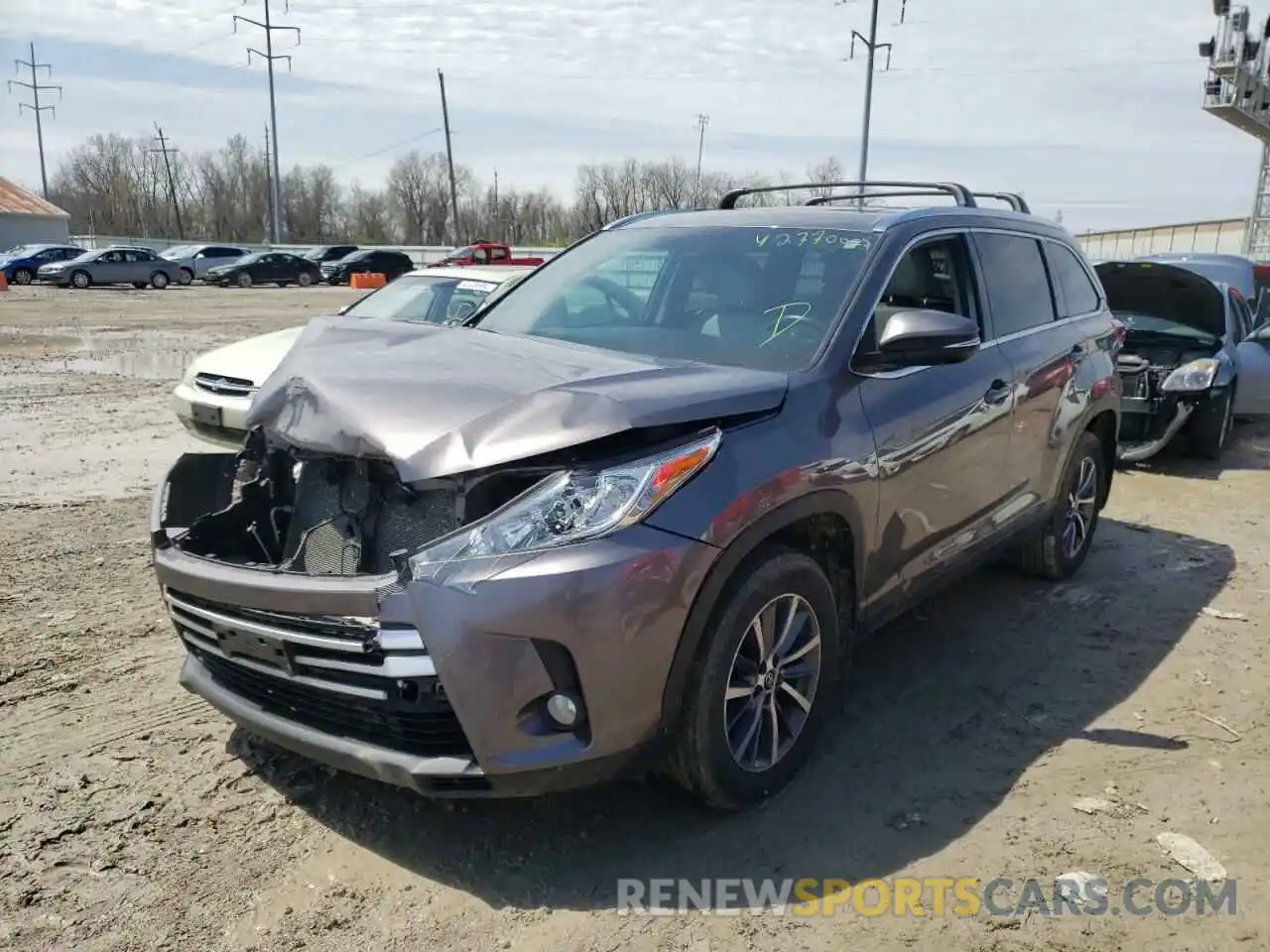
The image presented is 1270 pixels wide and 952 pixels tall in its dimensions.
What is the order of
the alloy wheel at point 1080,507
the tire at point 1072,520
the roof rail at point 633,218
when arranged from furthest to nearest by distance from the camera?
the alloy wheel at point 1080,507, the tire at point 1072,520, the roof rail at point 633,218

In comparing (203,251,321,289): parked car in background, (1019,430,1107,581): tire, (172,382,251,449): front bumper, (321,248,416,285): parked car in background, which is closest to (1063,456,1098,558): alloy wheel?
(1019,430,1107,581): tire

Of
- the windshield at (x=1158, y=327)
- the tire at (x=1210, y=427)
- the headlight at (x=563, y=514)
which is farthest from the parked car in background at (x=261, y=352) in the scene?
the tire at (x=1210, y=427)

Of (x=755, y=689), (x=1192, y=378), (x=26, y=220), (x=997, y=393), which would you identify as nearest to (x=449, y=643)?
(x=755, y=689)

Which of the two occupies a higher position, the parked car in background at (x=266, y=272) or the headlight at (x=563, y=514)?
the headlight at (x=563, y=514)

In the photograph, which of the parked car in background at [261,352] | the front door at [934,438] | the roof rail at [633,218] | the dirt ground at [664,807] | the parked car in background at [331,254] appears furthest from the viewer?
the parked car in background at [331,254]

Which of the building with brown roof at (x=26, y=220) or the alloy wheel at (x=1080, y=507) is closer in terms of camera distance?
the alloy wheel at (x=1080, y=507)

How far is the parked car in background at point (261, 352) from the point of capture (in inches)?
288

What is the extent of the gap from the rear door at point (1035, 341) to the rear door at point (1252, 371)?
4765 mm

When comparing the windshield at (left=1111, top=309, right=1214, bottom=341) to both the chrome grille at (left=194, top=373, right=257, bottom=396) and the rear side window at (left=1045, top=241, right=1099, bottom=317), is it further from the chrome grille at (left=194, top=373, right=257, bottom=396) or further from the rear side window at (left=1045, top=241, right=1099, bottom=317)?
the chrome grille at (left=194, top=373, right=257, bottom=396)

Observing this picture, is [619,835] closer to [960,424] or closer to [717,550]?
[717,550]

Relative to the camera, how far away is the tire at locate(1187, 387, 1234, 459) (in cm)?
841

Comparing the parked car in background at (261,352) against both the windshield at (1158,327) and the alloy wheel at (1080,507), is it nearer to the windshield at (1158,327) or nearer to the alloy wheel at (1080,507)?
the alloy wheel at (1080,507)

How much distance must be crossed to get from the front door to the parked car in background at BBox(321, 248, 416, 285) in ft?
135

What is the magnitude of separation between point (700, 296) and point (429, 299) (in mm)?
5052
